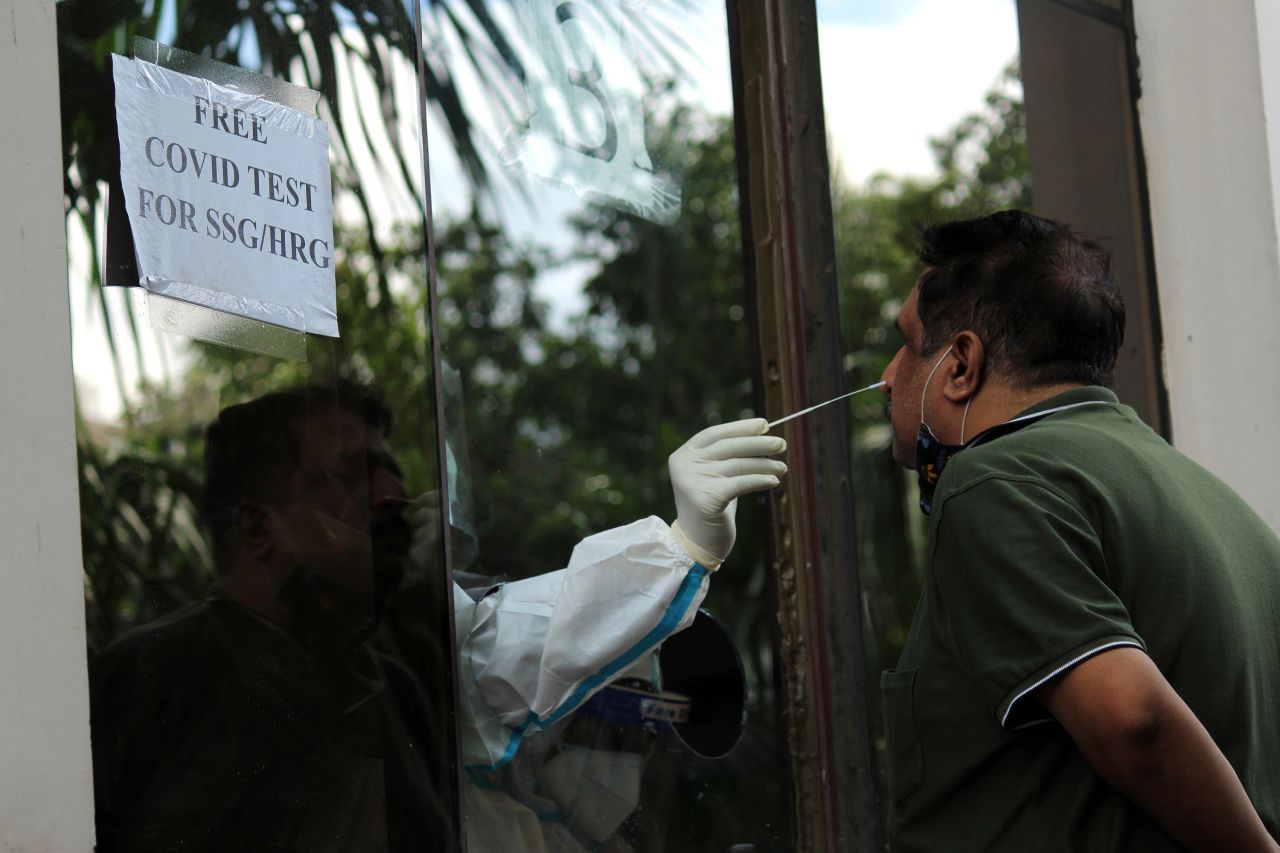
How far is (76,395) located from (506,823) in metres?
0.85

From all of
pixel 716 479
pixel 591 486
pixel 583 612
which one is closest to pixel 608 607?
pixel 583 612

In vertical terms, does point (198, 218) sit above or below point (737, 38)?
below

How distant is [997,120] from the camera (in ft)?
9.91

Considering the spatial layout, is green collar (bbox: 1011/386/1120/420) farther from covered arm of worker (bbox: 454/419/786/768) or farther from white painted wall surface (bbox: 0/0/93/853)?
white painted wall surface (bbox: 0/0/93/853)

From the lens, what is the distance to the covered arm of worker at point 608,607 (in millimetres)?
1700

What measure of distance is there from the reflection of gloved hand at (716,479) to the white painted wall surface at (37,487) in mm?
738

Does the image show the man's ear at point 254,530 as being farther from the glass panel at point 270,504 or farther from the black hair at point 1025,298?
the black hair at point 1025,298

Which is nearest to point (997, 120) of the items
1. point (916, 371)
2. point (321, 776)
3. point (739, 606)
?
point (739, 606)

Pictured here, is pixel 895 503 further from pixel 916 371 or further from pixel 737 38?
pixel 916 371

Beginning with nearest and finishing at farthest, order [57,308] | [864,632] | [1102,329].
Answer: [57,308], [1102,329], [864,632]

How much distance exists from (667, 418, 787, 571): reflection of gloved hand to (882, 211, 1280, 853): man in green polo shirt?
12.7 inches

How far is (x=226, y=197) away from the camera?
1.47 m

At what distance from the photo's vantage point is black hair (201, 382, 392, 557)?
4.83 ft

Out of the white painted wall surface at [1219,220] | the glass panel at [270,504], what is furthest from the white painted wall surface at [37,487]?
the white painted wall surface at [1219,220]
